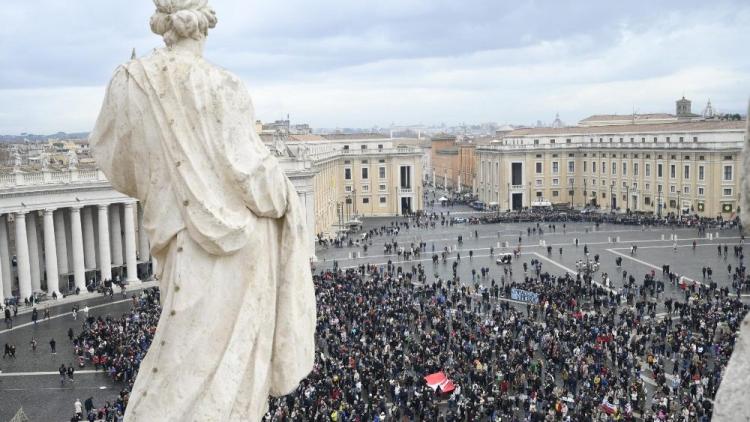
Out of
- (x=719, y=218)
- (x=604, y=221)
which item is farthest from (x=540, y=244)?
(x=719, y=218)

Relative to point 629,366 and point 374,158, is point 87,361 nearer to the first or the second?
point 629,366

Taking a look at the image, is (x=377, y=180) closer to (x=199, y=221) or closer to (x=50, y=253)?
(x=50, y=253)

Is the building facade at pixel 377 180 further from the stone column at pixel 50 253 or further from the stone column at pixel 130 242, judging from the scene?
the stone column at pixel 50 253

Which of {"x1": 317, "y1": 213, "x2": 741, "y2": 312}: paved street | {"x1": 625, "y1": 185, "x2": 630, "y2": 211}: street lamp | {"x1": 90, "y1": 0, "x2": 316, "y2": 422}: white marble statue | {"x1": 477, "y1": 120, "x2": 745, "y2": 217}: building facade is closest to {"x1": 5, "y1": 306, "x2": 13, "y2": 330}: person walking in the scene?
{"x1": 317, "y1": 213, "x2": 741, "y2": 312}: paved street

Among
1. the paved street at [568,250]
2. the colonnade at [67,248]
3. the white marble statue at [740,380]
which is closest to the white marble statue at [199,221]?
the white marble statue at [740,380]

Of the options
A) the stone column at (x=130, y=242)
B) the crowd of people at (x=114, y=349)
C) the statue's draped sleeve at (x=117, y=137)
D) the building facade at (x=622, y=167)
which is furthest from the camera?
the building facade at (x=622, y=167)

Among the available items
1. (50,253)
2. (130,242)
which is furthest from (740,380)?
(130,242)
